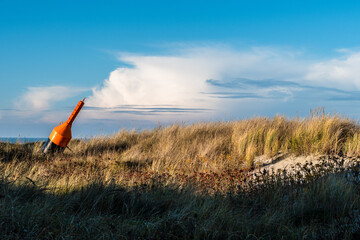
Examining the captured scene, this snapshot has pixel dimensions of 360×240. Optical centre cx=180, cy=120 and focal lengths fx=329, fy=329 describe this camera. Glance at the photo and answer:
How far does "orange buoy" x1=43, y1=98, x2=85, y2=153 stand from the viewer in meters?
10.2

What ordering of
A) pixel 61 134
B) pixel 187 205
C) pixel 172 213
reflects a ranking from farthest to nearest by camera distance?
pixel 61 134 < pixel 187 205 < pixel 172 213

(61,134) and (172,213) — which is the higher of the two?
(61,134)

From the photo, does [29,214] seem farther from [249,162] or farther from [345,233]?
[249,162]

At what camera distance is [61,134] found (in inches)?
399

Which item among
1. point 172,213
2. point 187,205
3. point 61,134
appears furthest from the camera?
point 61,134

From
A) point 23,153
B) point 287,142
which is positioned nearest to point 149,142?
point 23,153

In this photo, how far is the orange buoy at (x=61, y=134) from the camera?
33.3ft

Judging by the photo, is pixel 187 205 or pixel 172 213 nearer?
pixel 172 213

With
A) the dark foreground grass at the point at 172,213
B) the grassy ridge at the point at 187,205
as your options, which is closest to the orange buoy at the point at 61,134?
the grassy ridge at the point at 187,205

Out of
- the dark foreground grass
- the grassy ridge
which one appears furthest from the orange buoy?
the dark foreground grass

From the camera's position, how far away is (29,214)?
3.40 meters

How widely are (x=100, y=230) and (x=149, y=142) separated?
9534mm

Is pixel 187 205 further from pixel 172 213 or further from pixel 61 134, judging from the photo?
pixel 61 134

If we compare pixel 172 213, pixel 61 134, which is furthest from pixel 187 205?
pixel 61 134
